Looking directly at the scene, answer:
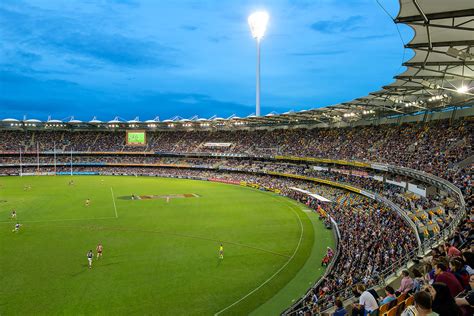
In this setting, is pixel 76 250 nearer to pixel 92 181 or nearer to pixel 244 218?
pixel 244 218

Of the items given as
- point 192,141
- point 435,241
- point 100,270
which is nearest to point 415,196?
point 435,241

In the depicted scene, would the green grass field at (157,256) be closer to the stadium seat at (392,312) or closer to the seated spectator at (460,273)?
the stadium seat at (392,312)

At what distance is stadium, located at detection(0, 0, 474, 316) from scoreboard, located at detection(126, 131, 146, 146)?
2064 cm

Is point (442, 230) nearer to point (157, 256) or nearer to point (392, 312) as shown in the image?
point (392, 312)

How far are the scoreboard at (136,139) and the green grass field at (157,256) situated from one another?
1744 inches

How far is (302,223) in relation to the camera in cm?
3750

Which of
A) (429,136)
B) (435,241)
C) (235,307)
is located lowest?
(235,307)

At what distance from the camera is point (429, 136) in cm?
4106

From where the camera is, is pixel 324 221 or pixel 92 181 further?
pixel 92 181

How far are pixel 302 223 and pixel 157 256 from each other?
17.2m

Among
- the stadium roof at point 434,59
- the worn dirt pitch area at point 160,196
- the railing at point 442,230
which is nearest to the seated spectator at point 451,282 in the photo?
the railing at point 442,230

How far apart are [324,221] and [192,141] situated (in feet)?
195

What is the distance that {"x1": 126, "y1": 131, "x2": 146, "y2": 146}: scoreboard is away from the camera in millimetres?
93312

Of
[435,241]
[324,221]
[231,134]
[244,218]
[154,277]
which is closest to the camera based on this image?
[435,241]
